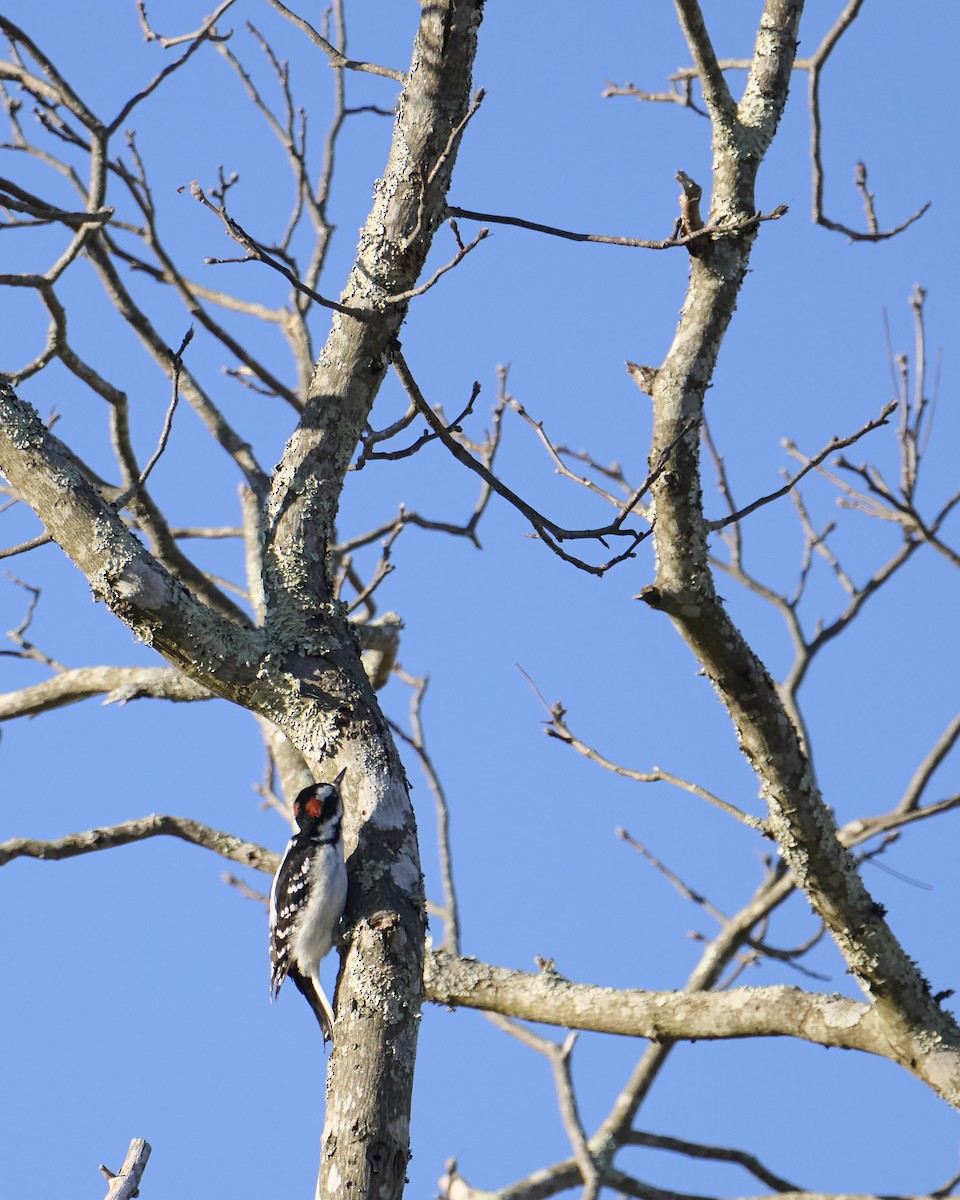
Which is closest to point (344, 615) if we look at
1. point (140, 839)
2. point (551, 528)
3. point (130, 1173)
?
point (551, 528)

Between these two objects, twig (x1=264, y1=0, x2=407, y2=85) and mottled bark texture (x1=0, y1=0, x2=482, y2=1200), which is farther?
twig (x1=264, y1=0, x2=407, y2=85)

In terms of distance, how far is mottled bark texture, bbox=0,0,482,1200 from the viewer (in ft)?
7.81

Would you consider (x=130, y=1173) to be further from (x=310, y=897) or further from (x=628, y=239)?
(x=628, y=239)

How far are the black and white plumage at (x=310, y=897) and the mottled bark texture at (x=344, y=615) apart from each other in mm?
123

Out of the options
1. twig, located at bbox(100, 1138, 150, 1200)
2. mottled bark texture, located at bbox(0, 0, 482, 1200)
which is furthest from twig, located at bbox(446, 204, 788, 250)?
A: twig, located at bbox(100, 1138, 150, 1200)

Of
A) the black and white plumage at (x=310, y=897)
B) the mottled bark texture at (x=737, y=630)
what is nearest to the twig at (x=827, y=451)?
the mottled bark texture at (x=737, y=630)

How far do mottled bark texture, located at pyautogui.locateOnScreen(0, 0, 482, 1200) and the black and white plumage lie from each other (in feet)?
0.40

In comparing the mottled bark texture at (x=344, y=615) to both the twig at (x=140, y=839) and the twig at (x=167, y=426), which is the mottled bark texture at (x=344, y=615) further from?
the twig at (x=140, y=839)

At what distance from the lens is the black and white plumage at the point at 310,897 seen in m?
2.79

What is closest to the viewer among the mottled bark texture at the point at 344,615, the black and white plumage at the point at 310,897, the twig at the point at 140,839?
the mottled bark texture at the point at 344,615

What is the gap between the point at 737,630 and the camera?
11.0ft

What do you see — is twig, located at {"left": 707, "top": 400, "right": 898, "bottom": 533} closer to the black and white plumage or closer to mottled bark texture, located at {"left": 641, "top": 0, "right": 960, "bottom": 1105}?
mottled bark texture, located at {"left": 641, "top": 0, "right": 960, "bottom": 1105}

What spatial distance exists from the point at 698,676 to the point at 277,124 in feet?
14.3

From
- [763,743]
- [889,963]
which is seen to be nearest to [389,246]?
[763,743]
